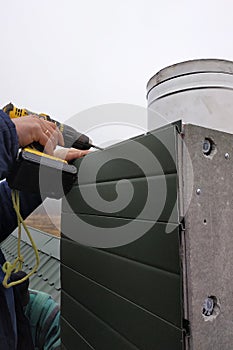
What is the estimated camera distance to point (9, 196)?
1.35 metres

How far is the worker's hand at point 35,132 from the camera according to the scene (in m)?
0.96

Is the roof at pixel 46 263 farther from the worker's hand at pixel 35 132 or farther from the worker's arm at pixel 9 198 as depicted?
the worker's hand at pixel 35 132

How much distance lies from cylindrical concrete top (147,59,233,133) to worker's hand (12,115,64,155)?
0.44m

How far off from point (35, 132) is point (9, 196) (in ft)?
1.68

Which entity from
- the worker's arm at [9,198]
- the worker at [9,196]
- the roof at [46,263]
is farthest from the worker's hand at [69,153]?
the roof at [46,263]

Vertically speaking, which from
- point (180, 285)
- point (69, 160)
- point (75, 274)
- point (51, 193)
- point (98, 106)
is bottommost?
point (75, 274)

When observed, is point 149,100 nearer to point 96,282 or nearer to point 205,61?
point 205,61

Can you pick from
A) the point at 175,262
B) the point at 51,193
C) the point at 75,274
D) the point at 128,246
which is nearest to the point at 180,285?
the point at 175,262

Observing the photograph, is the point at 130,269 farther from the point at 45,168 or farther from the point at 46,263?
the point at 46,263

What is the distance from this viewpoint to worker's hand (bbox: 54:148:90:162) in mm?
1126

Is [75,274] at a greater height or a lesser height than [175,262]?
lesser

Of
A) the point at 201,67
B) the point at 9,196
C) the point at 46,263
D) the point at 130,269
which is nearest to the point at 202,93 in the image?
the point at 201,67

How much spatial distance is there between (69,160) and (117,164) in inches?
14.8

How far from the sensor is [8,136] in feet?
2.87
